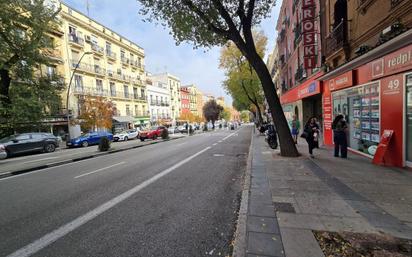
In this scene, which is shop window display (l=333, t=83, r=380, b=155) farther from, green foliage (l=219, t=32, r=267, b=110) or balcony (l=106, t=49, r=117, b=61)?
balcony (l=106, t=49, r=117, b=61)

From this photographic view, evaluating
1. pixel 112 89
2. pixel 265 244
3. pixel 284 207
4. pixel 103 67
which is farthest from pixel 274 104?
pixel 112 89

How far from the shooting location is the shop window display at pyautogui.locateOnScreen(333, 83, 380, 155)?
702cm

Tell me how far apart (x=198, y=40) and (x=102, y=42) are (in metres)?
30.4

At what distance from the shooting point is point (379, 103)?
6656mm

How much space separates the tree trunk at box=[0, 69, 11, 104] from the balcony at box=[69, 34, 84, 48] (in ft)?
43.7

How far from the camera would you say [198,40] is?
34.2ft

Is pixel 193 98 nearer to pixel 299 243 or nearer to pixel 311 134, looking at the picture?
pixel 311 134

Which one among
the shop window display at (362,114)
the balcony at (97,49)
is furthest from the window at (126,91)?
the shop window display at (362,114)

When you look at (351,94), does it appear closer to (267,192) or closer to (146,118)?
(267,192)

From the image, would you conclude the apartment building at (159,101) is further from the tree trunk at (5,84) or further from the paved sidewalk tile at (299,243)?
the paved sidewalk tile at (299,243)

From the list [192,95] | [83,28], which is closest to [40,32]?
[83,28]

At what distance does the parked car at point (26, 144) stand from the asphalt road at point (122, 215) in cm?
1049

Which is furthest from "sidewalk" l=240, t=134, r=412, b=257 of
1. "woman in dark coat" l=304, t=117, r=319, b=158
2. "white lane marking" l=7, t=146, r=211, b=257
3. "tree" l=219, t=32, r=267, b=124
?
"tree" l=219, t=32, r=267, b=124

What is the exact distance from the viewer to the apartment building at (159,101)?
49.0m
